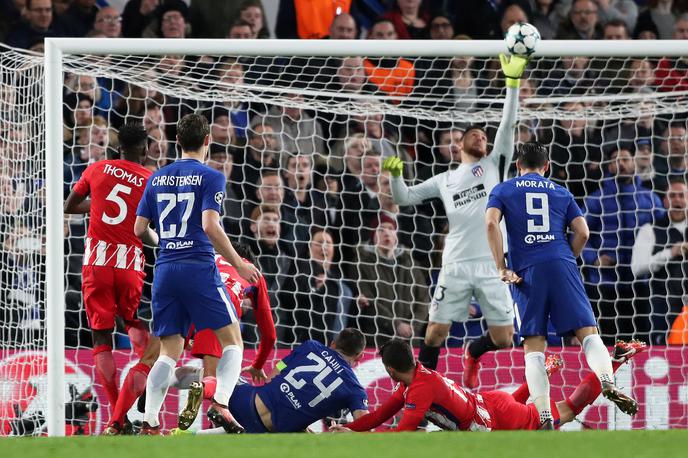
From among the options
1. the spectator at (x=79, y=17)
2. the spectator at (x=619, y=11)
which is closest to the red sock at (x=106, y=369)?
the spectator at (x=79, y=17)

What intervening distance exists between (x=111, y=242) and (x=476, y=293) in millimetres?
2702

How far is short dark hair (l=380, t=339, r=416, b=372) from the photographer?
22.9 feet

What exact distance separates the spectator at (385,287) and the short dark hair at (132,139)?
2.64 metres

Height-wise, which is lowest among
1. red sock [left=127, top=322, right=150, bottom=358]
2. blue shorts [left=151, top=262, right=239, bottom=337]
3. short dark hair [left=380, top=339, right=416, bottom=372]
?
short dark hair [left=380, top=339, right=416, bottom=372]

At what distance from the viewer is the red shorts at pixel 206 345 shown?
22.4ft

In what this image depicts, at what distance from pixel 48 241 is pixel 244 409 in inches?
63.8

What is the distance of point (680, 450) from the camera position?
15.6 ft

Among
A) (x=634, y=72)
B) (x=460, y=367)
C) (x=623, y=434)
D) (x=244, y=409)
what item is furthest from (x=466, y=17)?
(x=623, y=434)

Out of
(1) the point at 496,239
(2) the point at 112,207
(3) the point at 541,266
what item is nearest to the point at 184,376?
(2) the point at 112,207

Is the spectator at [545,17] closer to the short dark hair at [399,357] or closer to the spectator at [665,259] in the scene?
the spectator at [665,259]

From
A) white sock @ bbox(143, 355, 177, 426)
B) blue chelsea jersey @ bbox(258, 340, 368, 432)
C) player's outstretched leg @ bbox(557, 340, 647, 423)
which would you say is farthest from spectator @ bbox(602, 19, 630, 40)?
white sock @ bbox(143, 355, 177, 426)

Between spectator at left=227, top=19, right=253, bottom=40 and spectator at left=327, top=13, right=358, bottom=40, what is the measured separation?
2.51ft

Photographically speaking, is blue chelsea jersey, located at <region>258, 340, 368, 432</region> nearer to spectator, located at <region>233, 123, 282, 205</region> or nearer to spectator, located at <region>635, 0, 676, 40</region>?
spectator, located at <region>233, 123, 282, 205</region>

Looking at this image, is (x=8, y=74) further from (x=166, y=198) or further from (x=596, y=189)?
(x=596, y=189)
